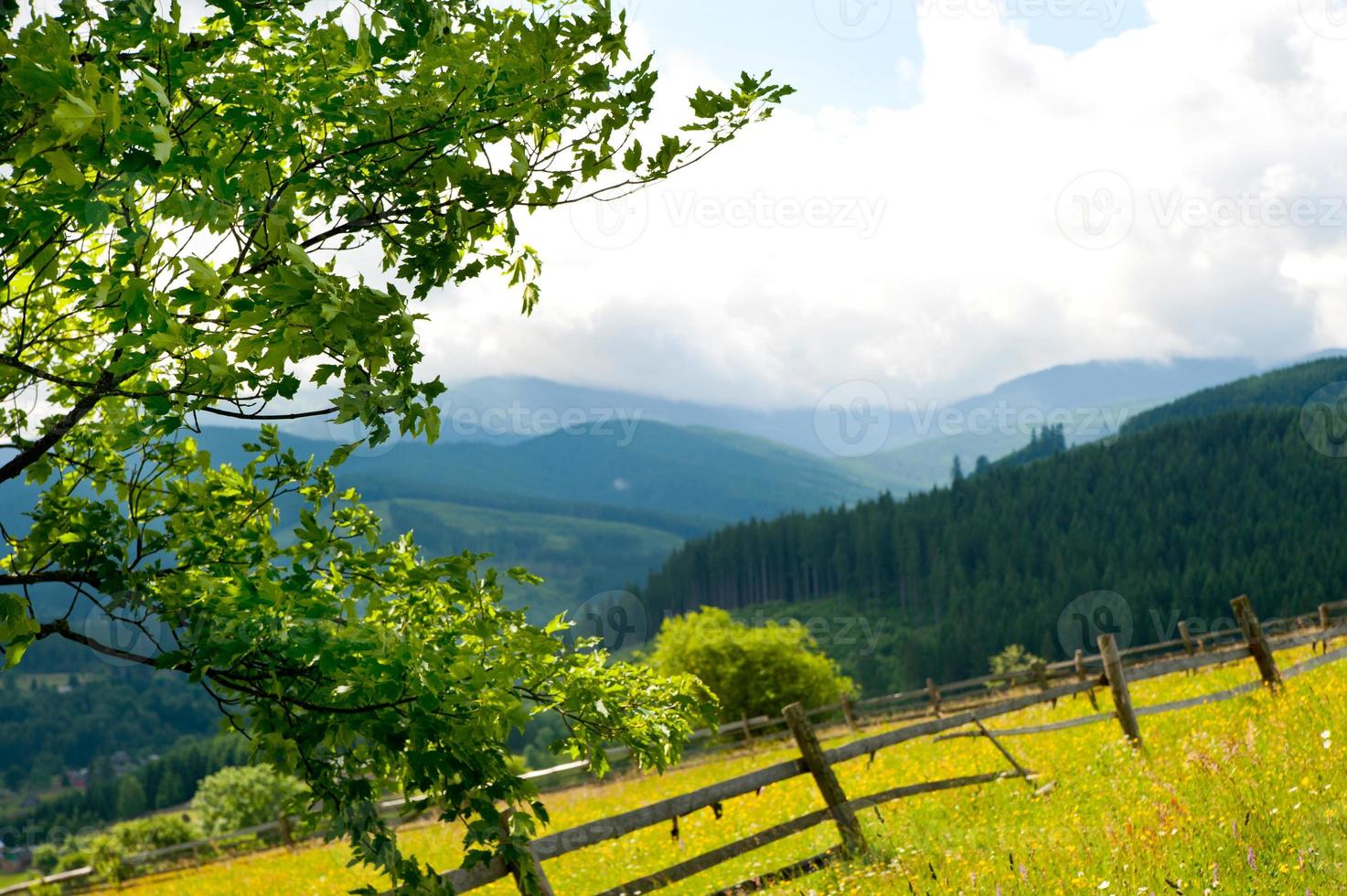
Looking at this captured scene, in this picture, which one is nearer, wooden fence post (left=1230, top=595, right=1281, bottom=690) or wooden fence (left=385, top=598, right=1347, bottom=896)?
wooden fence (left=385, top=598, right=1347, bottom=896)

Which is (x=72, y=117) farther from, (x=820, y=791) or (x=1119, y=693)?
(x=1119, y=693)

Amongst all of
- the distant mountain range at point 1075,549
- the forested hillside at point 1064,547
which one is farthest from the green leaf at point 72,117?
the forested hillside at point 1064,547

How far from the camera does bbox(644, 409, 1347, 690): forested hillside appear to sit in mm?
112000

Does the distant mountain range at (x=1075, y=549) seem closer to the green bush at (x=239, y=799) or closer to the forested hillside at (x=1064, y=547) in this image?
the forested hillside at (x=1064, y=547)

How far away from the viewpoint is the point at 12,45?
113 inches

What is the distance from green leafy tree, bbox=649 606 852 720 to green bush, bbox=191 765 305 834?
1782 cm

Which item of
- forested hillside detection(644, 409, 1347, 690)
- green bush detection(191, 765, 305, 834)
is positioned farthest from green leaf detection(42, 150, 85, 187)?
forested hillside detection(644, 409, 1347, 690)

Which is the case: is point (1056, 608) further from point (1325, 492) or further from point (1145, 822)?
point (1145, 822)

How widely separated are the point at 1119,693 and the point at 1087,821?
4486mm

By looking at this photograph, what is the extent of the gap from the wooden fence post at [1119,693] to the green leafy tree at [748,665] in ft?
92.1

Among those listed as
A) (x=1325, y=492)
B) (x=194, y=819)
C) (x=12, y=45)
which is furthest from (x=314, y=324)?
(x=1325, y=492)

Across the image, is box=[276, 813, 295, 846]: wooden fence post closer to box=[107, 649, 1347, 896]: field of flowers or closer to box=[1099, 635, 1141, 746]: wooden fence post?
box=[107, 649, 1347, 896]: field of flowers

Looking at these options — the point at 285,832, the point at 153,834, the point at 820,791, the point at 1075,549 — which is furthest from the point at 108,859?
the point at 1075,549

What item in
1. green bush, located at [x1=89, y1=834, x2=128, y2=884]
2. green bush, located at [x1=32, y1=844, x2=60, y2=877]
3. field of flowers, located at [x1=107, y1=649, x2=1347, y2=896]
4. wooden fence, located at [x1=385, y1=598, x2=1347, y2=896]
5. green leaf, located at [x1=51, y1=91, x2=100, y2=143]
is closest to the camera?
green leaf, located at [x1=51, y1=91, x2=100, y2=143]
